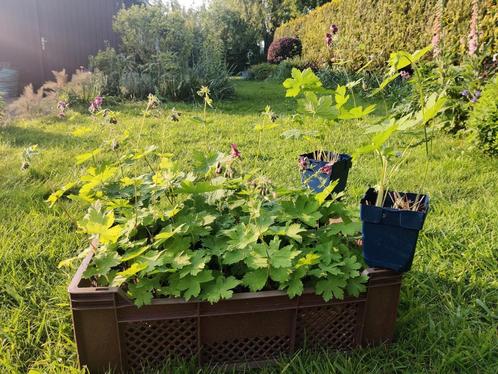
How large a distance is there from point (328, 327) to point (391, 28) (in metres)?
7.02

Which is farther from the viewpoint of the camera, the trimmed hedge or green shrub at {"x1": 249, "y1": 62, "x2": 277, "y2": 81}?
green shrub at {"x1": 249, "y1": 62, "x2": 277, "y2": 81}

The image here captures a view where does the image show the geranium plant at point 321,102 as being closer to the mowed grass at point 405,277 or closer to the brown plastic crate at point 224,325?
the mowed grass at point 405,277

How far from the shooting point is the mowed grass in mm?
1294

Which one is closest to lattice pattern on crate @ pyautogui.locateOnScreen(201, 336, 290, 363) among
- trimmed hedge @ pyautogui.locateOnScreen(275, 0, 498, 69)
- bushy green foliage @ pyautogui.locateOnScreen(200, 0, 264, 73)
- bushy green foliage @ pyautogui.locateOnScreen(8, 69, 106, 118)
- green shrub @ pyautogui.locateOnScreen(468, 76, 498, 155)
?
trimmed hedge @ pyautogui.locateOnScreen(275, 0, 498, 69)

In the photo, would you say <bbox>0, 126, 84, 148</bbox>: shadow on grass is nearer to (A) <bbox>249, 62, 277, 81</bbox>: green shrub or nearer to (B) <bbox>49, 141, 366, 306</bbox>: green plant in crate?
(B) <bbox>49, 141, 366, 306</bbox>: green plant in crate

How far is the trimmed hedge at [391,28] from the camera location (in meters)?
4.23

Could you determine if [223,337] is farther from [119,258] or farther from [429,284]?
[429,284]

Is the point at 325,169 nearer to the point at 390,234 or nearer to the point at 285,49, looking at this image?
the point at 390,234

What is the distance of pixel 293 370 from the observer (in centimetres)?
124

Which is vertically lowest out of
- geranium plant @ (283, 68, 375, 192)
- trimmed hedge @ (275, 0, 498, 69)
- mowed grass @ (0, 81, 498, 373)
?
mowed grass @ (0, 81, 498, 373)

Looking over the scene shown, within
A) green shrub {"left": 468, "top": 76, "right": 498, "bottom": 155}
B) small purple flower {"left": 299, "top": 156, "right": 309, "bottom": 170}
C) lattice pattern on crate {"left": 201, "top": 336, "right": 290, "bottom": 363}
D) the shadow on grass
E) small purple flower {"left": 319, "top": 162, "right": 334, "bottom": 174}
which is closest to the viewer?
lattice pattern on crate {"left": 201, "top": 336, "right": 290, "bottom": 363}

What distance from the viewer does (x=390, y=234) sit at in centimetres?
121

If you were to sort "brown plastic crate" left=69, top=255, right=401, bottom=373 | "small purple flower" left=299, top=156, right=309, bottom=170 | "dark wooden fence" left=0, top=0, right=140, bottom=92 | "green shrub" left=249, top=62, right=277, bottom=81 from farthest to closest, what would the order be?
"green shrub" left=249, top=62, right=277, bottom=81
"dark wooden fence" left=0, top=0, right=140, bottom=92
"small purple flower" left=299, top=156, right=309, bottom=170
"brown plastic crate" left=69, top=255, right=401, bottom=373

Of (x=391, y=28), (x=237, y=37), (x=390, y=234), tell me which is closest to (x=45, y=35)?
(x=391, y=28)
